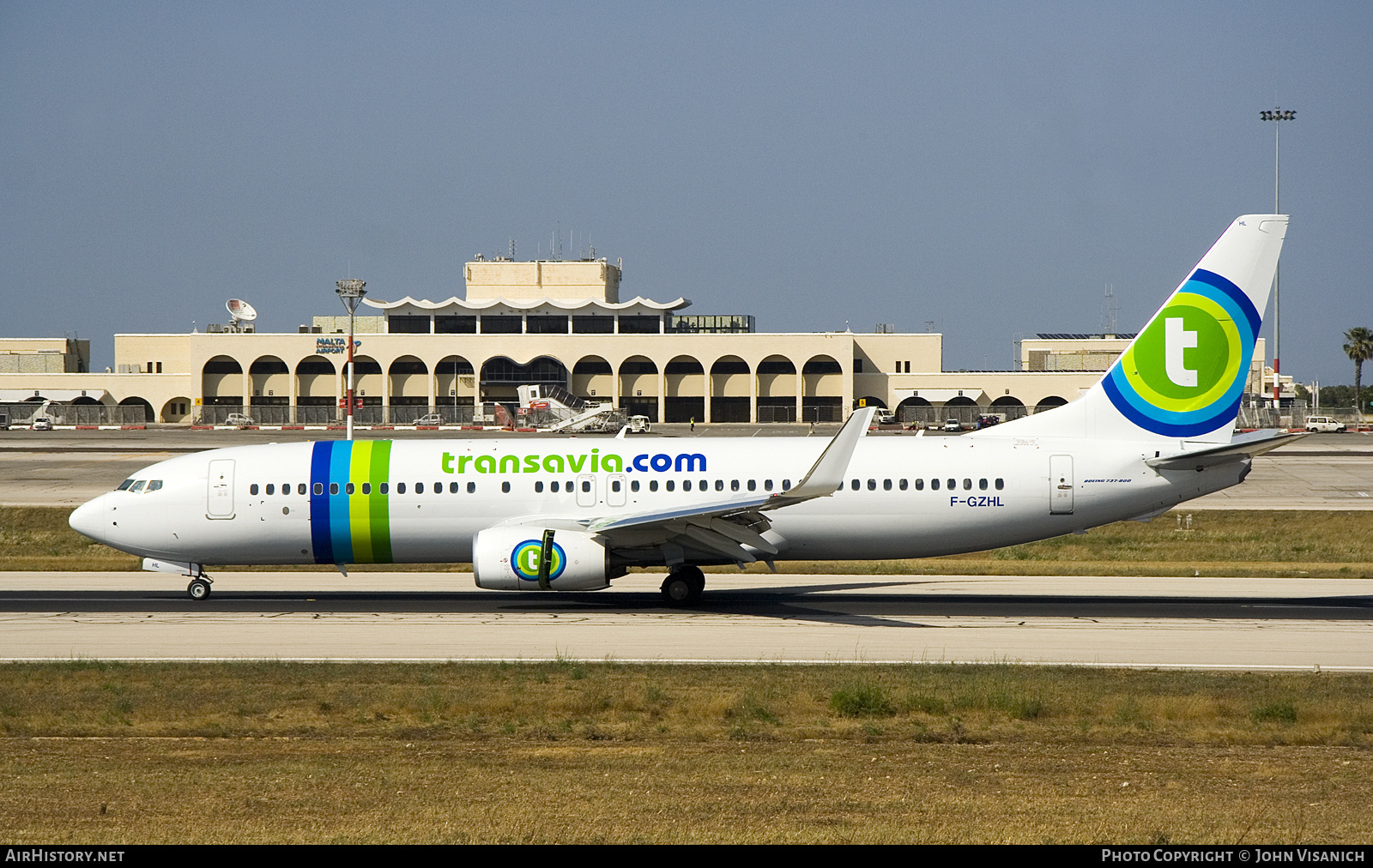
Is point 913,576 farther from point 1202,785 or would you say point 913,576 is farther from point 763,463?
point 1202,785

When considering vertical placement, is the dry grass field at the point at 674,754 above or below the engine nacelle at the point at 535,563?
below

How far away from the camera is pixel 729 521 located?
26.4 m

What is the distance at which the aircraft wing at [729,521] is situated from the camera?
24.5 m

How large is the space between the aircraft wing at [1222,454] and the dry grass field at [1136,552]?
741cm

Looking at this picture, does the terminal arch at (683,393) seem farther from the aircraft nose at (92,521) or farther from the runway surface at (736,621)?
the aircraft nose at (92,521)

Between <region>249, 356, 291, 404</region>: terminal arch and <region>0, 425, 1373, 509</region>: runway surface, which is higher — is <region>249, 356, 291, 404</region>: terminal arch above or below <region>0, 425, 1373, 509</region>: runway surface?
above

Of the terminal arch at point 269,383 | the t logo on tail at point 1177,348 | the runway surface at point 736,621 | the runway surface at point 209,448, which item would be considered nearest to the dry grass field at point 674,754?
the runway surface at point 736,621

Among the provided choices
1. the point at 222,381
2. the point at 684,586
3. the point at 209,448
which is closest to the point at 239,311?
the point at 222,381

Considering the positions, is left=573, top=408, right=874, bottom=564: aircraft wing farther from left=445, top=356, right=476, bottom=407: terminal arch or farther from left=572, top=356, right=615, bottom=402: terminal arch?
left=445, top=356, right=476, bottom=407: terminal arch

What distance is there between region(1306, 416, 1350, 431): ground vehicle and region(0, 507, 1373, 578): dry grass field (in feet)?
202

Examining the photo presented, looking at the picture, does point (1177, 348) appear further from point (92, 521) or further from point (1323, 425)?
point (1323, 425)

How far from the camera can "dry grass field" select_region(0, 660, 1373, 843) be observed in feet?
36.9

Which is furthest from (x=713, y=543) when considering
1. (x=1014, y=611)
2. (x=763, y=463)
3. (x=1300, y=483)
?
(x=1300, y=483)

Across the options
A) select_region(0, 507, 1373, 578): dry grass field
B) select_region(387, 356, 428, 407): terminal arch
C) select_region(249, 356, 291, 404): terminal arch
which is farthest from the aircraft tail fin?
select_region(249, 356, 291, 404): terminal arch
